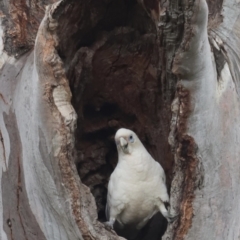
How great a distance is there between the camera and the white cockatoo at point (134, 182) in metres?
1.66

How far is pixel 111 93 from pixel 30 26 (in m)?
0.31

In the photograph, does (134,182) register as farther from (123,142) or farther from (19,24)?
(19,24)

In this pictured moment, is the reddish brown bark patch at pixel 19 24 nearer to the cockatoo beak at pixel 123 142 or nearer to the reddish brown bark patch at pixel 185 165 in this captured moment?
the cockatoo beak at pixel 123 142

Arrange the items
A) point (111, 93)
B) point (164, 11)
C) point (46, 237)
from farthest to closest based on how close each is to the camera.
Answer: point (111, 93) < point (46, 237) < point (164, 11)

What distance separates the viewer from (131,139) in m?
1.68

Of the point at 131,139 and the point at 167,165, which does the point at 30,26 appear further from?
the point at 167,165

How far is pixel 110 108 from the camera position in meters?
1.83

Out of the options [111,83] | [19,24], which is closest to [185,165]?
[111,83]

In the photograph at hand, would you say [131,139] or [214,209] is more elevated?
[131,139]

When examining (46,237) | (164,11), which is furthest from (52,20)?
(46,237)

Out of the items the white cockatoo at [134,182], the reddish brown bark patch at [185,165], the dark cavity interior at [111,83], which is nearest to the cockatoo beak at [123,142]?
the white cockatoo at [134,182]

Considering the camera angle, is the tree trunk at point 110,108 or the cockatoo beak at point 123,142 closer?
the tree trunk at point 110,108

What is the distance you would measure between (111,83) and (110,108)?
0.29ft

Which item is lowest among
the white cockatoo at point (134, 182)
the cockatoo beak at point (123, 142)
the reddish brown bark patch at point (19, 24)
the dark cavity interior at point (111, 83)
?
the white cockatoo at point (134, 182)
